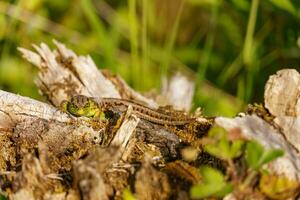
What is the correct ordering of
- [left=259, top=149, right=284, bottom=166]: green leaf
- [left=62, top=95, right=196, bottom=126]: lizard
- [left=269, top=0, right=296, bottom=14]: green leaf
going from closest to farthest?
[left=259, top=149, right=284, bottom=166]: green leaf → [left=62, top=95, right=196, bottom=126]: lizard → [left=269, top=0, right=296, bottom=14]: green leaf

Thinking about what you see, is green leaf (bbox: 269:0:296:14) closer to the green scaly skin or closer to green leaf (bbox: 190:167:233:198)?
the green scaly skin

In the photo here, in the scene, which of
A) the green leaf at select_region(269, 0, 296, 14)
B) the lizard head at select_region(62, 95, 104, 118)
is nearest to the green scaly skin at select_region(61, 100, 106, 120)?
the lizard head at select_region(62, 95, 104, 118)

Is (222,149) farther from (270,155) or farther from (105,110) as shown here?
(105,110)

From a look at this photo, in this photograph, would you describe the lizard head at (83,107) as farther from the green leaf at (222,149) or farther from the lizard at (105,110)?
the green leaf at (222,149)

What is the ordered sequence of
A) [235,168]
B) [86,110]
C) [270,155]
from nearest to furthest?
[270,155]
[235,168]
[86,110]

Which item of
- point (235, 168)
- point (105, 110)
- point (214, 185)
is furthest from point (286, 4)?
point (214, 185)

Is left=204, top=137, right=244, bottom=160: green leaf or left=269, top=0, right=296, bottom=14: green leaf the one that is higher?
left=269, top=0, right=296, bottom=14: green leaf

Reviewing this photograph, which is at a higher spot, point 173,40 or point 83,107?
point 173,40

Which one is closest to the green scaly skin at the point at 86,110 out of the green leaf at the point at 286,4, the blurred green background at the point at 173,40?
the blurred green background at the point at 173,40
